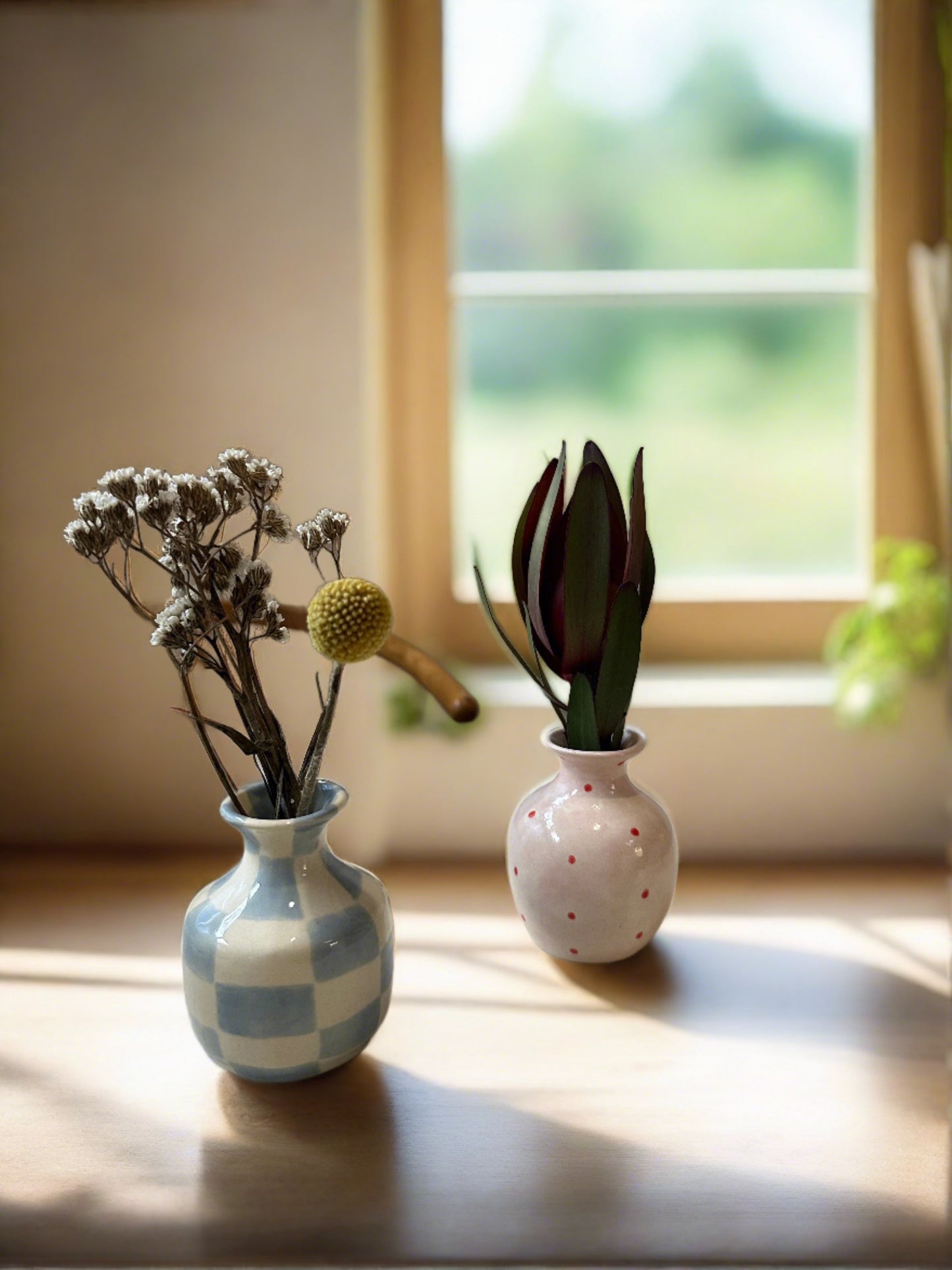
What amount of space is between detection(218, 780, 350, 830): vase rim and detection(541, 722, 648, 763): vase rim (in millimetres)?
204

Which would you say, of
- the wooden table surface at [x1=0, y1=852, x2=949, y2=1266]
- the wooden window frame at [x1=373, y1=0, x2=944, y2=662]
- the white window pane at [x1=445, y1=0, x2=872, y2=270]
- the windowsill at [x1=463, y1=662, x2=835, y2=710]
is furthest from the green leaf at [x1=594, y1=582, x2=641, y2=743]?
the white window pane at [x1=445, y1=0, x2=872, y2=270]

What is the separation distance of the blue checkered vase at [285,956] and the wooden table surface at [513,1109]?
0.15 feet

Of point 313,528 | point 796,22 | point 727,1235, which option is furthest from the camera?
point 796,22

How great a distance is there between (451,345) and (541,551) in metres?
0.53

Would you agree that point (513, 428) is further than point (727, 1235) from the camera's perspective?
Yes

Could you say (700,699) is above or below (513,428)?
below

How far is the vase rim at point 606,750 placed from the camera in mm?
892

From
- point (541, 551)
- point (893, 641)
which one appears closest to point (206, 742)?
point (541, 551)

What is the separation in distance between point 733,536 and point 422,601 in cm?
38

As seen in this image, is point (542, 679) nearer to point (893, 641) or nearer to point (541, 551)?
point (541, 551)

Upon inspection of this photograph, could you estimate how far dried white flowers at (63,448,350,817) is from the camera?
69cm

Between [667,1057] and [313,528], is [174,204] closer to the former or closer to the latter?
[313,528]

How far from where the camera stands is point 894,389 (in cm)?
132

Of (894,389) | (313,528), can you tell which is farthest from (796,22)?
(313,528)
